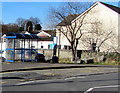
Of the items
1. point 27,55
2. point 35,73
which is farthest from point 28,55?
point 35,73

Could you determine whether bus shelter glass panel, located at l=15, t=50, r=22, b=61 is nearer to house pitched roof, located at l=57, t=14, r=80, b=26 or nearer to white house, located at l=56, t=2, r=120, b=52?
house pitched roof, located at l=57, t=14, r=80, b=26

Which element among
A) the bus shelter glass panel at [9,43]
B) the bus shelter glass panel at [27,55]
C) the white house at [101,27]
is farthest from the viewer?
the white house at [101,27]

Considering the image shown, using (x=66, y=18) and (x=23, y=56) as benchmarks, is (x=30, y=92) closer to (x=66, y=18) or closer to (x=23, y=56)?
(x=23, y=56)

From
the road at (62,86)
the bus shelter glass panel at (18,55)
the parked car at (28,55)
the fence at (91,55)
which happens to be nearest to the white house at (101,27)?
the fence at (91,55)

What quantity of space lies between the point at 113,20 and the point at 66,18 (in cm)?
958

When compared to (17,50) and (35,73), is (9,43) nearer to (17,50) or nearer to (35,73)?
(17,50)

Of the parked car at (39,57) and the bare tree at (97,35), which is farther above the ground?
the bare tree at (97,35)

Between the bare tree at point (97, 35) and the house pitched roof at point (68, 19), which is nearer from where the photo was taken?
the house pitched roof at point (68, 19)

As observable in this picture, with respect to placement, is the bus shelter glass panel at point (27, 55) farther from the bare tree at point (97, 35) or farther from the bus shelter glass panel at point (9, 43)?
the bare tree at point (97, 35)

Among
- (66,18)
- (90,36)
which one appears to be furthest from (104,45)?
(66,18)

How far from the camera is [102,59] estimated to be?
2886 centimetres

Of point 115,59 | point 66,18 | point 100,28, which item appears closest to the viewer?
point 115,59

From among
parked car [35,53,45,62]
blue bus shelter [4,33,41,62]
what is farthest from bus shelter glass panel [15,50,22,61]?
parked car [35,53,45,62]

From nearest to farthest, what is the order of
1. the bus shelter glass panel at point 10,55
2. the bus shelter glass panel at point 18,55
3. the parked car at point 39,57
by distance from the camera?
the bus shelter glass panel at point 10,55
the bus shelter glass panel at point 18,55
the parked car at point 39,57
